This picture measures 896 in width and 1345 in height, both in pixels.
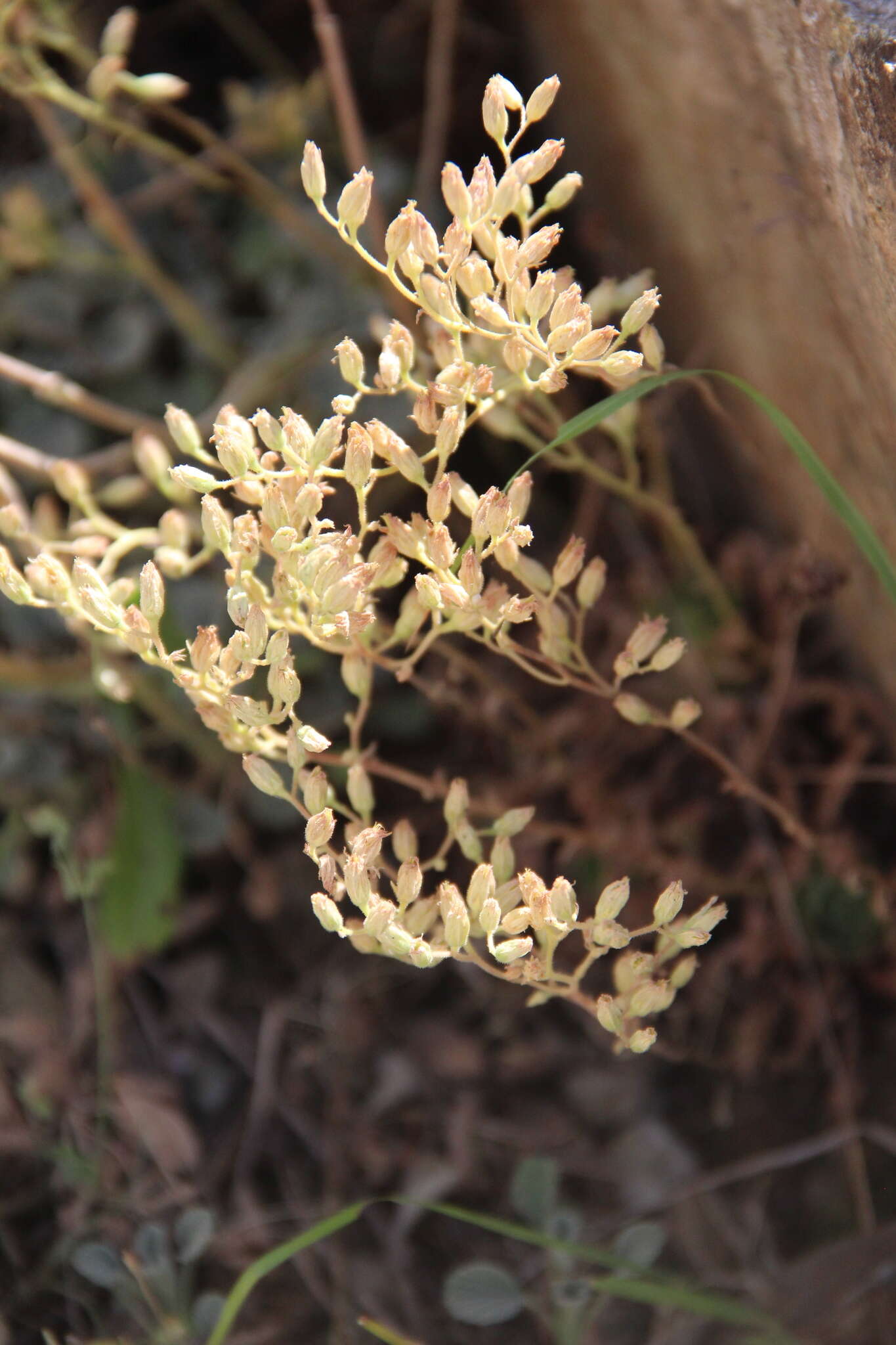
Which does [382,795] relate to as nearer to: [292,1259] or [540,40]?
[292,1259]

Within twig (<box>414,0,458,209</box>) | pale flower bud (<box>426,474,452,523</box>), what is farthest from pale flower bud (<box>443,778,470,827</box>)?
twig (<box>414,0,458,209</box>)

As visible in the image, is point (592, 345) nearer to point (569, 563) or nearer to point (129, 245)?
point (569, 563)

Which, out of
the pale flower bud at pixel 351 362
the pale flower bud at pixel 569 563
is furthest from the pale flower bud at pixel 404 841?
the pale flower bud at pixel 351 362

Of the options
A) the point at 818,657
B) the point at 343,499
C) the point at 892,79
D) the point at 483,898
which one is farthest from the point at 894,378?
the point at 343,499

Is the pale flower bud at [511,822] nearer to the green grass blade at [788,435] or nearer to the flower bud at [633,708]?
the flower bud at [633,708]

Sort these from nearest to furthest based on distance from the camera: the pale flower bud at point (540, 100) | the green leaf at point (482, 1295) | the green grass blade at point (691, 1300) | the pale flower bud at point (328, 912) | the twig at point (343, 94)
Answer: the pale flower bud at point (328, 912) → the pale flower bud at point (540, 100) → the green grass blade at point (691, 1300) → the green leaf at point (482, 1295) → the twig at point (343, 94)

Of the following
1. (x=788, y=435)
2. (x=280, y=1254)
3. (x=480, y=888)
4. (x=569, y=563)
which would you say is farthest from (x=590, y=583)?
(x=280, y=1254)
